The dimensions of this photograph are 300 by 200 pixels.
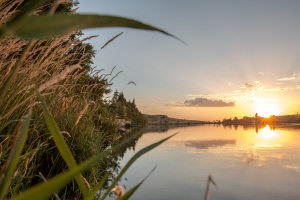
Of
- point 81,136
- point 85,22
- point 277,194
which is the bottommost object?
point 277,194

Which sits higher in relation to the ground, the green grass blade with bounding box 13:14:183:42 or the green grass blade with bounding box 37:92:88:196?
the green grass blade with bounding box 13:14:183:42

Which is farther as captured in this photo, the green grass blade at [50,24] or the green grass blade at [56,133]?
the green grass blade at [56,133]

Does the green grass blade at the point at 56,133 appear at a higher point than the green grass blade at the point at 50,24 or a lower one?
lower

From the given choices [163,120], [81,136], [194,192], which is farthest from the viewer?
[163,120]

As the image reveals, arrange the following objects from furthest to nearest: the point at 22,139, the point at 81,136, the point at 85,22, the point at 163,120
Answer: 1. the point at 163,120
2. the point at 81,136
3. the point at 22,139
4. the point at 85,22

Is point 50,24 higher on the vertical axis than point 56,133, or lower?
higher

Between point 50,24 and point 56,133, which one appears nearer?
point 50,24

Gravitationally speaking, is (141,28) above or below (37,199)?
above

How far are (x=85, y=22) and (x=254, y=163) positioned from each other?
690cm

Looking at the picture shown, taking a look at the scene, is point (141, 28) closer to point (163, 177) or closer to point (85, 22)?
point (85, 22)

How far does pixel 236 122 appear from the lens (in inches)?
4173

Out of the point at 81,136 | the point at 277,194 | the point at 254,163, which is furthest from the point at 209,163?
the point at 81,136

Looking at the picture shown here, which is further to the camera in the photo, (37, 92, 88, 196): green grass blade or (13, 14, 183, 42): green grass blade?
(37, 92, 88, 196): green grass blade

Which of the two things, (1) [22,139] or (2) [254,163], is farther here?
(2) [254,163]
